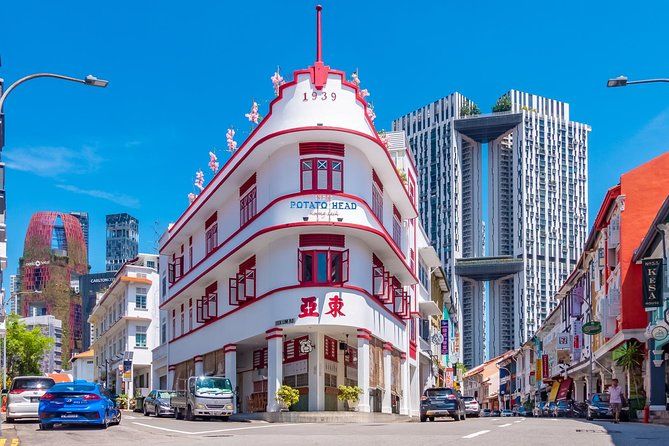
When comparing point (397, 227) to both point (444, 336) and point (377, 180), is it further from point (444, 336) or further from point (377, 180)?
point (444, 336)

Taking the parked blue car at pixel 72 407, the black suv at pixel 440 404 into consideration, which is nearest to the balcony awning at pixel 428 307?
the black suv at pixel 440 404

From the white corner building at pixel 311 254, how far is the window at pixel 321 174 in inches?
1.7

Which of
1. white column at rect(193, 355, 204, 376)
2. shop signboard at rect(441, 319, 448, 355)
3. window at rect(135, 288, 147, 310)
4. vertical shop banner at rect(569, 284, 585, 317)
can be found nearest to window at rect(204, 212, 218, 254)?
white column at rect(193, 355, 204, 376)

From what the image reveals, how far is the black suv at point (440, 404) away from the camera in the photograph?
4091cm

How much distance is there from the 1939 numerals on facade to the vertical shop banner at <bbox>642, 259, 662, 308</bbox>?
18.1m

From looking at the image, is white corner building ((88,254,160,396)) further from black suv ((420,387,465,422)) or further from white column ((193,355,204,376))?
black suv ((420,387,465,422))

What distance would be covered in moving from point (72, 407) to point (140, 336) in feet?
213

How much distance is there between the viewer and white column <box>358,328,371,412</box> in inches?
1651

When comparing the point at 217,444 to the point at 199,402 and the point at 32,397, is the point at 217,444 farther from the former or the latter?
the point at 199,402

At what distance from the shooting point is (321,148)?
42.2 metres

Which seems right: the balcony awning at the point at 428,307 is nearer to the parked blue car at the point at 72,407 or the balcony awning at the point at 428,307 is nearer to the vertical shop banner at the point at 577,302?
the vertical shop banner at the point at 577,302

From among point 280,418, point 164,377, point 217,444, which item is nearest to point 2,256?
point 164,377

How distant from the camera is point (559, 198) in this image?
198 m

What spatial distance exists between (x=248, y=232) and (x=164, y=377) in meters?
28.0
